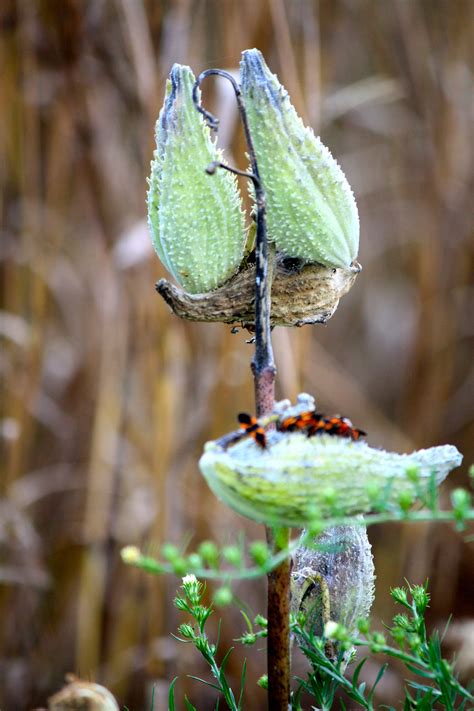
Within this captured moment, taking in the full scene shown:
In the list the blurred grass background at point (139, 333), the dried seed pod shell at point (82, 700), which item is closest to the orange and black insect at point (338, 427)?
the dried seed pod shell at point (82, 700)

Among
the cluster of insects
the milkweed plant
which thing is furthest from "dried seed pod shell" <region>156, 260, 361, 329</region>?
the cluster of insects

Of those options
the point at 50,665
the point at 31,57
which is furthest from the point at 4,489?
the point at 31,57

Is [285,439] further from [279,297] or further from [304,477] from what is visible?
[279,297]

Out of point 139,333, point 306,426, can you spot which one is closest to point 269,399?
point 306,426

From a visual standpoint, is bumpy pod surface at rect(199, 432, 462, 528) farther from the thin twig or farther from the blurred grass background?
the blurred grass background

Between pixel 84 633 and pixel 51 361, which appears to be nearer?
pixel 84 633

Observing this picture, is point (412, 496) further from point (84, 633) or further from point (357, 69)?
point (357, 69)

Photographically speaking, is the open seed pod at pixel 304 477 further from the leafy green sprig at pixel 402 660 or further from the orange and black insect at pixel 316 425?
the leafy green sprig at pixel 402 660
